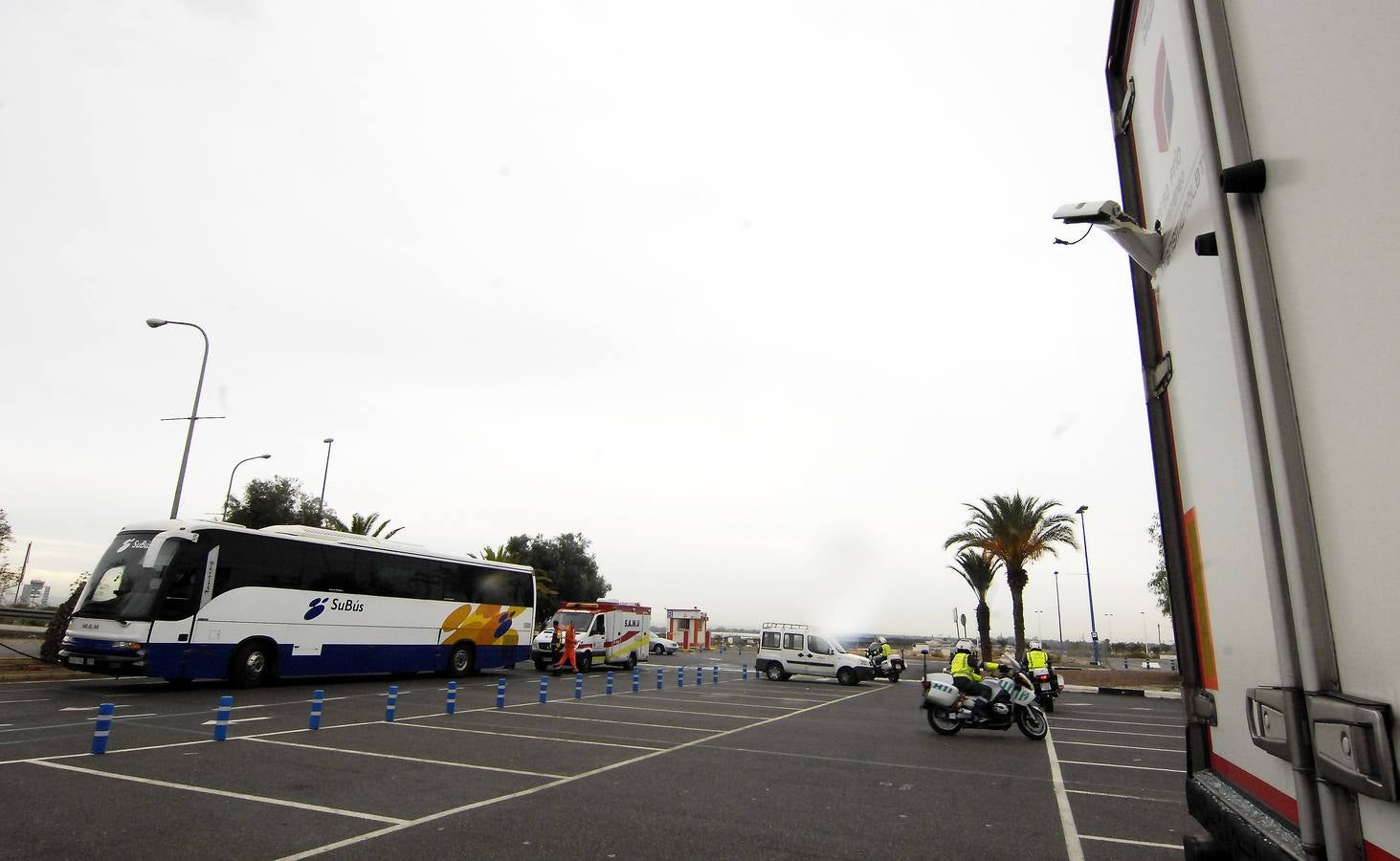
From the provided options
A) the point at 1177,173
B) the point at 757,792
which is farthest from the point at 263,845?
the point at 1177,173

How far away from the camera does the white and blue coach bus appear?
1475 centimetres

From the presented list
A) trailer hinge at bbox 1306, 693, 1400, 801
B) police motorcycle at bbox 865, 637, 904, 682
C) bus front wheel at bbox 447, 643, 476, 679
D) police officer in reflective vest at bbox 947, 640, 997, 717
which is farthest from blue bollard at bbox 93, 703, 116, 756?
police motorcycle at bbox 865, 637, 904, 682

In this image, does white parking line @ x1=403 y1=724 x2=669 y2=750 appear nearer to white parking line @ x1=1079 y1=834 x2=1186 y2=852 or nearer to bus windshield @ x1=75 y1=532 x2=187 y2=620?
white parking line @ x1=1079 y1=834 x2=1186 y2=852

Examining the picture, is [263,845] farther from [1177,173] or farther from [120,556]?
[120,556]

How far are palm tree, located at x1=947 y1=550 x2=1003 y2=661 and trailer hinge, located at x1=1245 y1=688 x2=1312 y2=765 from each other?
32.0 meters

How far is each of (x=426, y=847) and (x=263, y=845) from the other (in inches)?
46.4

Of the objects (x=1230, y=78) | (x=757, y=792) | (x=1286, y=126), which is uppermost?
(x=1230, y=78)

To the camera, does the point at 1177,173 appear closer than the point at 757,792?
Yes

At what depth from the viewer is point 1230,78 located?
2041 millimetres

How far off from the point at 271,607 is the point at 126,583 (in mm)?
2772

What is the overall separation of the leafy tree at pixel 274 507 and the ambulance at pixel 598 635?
13971 mm

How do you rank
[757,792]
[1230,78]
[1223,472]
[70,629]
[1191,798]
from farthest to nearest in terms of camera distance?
[70,629]
[757,792]
[1191,798]
[1223,472]
[1230,78]

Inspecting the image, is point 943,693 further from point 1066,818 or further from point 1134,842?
point 1134,842

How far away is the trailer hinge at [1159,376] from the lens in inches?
120
